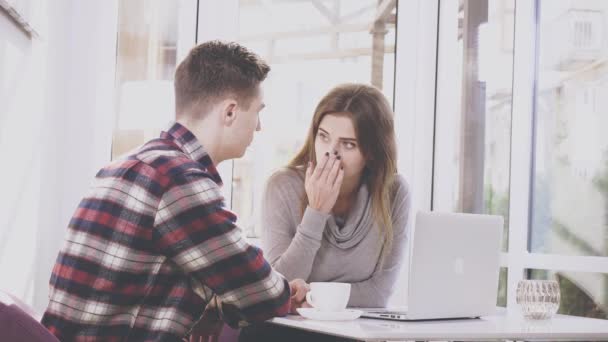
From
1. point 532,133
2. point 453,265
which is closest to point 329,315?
point 453,265

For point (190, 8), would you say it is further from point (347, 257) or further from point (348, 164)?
point (347, 257)

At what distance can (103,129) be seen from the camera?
111 inches

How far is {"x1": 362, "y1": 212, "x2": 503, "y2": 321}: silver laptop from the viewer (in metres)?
1.48

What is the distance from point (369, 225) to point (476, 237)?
55 cm

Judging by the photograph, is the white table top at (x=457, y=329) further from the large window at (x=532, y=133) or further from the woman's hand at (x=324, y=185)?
the large window at (x=532, y=133)

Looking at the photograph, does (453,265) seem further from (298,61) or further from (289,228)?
(298,61)

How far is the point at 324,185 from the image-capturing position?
204cm

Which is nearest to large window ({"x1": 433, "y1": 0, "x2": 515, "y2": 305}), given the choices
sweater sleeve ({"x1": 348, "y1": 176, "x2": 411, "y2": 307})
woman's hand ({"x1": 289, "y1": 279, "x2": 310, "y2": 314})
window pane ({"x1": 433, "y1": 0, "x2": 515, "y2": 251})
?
window pane ({"x1": 433, "y1": 0, "x2": 515, "y2": 251})

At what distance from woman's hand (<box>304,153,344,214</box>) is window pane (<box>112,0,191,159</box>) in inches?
41.6


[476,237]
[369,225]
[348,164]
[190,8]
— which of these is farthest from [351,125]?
[190,8]

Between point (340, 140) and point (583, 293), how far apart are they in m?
0.92

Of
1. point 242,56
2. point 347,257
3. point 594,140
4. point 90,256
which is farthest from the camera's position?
point 594,140

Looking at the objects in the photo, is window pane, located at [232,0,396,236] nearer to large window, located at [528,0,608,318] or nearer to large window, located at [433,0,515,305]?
large window, located at [433,0,515,305]

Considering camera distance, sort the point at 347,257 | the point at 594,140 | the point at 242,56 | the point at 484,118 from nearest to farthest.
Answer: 1. the point at 242,56
2. the point at 347,257
3. the point at 594,140
4. the point at 484,118
